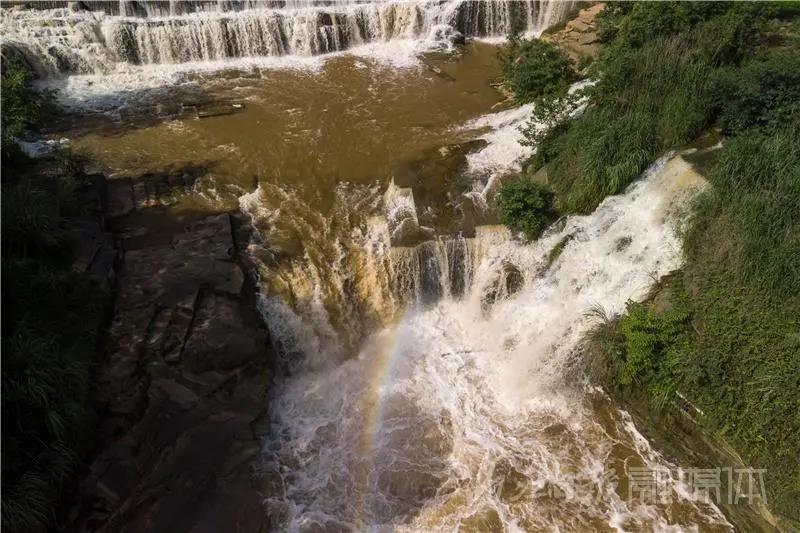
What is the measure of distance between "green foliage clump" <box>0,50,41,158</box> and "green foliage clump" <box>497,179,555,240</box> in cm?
995

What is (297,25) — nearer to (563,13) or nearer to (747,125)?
(563,13)

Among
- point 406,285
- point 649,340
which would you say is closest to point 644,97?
point 649,340

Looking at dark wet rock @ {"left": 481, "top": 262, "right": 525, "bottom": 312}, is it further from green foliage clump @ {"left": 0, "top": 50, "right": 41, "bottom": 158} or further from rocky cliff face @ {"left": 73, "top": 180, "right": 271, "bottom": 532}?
green foliage clump @ {"left": 0, "top": 50, "right": 41, "bottom": 158}

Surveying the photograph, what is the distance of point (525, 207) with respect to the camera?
10734 mm

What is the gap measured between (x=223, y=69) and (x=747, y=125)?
48.6 feet

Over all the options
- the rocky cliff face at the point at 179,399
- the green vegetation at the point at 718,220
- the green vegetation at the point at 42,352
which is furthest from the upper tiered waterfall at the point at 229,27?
the rocky cliff face at the point at 179,399

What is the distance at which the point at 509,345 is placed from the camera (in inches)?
409

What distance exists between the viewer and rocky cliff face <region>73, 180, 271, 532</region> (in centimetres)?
711

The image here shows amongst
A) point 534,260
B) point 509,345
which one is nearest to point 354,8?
point 534,260

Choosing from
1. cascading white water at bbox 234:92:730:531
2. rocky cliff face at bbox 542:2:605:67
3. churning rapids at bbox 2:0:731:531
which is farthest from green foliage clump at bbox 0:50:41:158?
rocky cliff face at bbox 542:2:605:67

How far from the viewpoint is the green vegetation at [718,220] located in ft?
25.2

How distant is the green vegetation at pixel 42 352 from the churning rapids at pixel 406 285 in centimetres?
283

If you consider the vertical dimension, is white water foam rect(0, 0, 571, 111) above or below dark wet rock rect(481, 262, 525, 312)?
above

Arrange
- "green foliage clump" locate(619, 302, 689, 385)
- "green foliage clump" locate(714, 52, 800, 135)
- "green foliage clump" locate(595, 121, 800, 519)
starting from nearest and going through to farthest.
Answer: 1. "green foliage clump" locate(595, 121, 800, 519)
2. "green foliage clump" locate(619, 302, 689, 385)
3. "green foliage clump" locate(714, 52, 800, 135)
